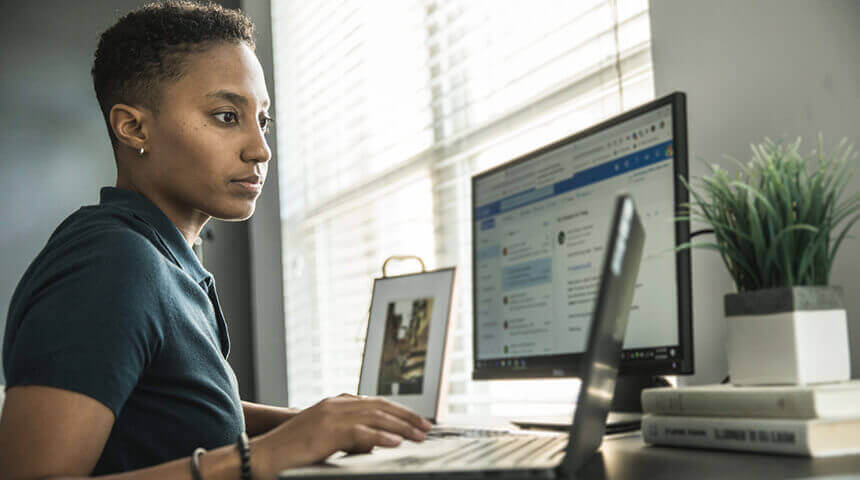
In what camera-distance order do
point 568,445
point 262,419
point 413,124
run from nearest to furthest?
point 568,445, point 262,419, point 413,124

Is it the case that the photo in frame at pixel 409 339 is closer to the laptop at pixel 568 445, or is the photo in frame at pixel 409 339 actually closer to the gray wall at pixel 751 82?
the gray wall at pixel 751 82

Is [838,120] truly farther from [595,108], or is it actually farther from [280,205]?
[280,205]

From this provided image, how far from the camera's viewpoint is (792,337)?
0.74m

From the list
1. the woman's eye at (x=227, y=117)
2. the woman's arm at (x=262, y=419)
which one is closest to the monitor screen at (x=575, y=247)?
the woman's arm at (x=262, y=419)

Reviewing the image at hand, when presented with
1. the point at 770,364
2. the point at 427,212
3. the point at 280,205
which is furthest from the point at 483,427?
the point at 280,205

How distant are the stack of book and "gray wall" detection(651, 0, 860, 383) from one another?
30 cm

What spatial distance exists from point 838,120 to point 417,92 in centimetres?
140

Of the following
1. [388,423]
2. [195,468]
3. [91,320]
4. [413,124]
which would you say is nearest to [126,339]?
[91,320]

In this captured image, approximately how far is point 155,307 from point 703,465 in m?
0.58

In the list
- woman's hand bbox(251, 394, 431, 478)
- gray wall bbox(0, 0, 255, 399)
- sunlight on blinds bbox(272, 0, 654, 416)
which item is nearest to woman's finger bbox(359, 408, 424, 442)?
woman's hand bbox(251, 394, 431, 478)

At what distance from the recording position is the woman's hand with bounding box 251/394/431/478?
0.73 metres

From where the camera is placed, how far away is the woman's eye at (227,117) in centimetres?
116

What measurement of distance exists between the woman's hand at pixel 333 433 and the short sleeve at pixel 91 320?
0.16 meters

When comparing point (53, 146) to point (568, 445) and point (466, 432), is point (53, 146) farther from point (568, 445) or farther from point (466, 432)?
point (568, 445)
